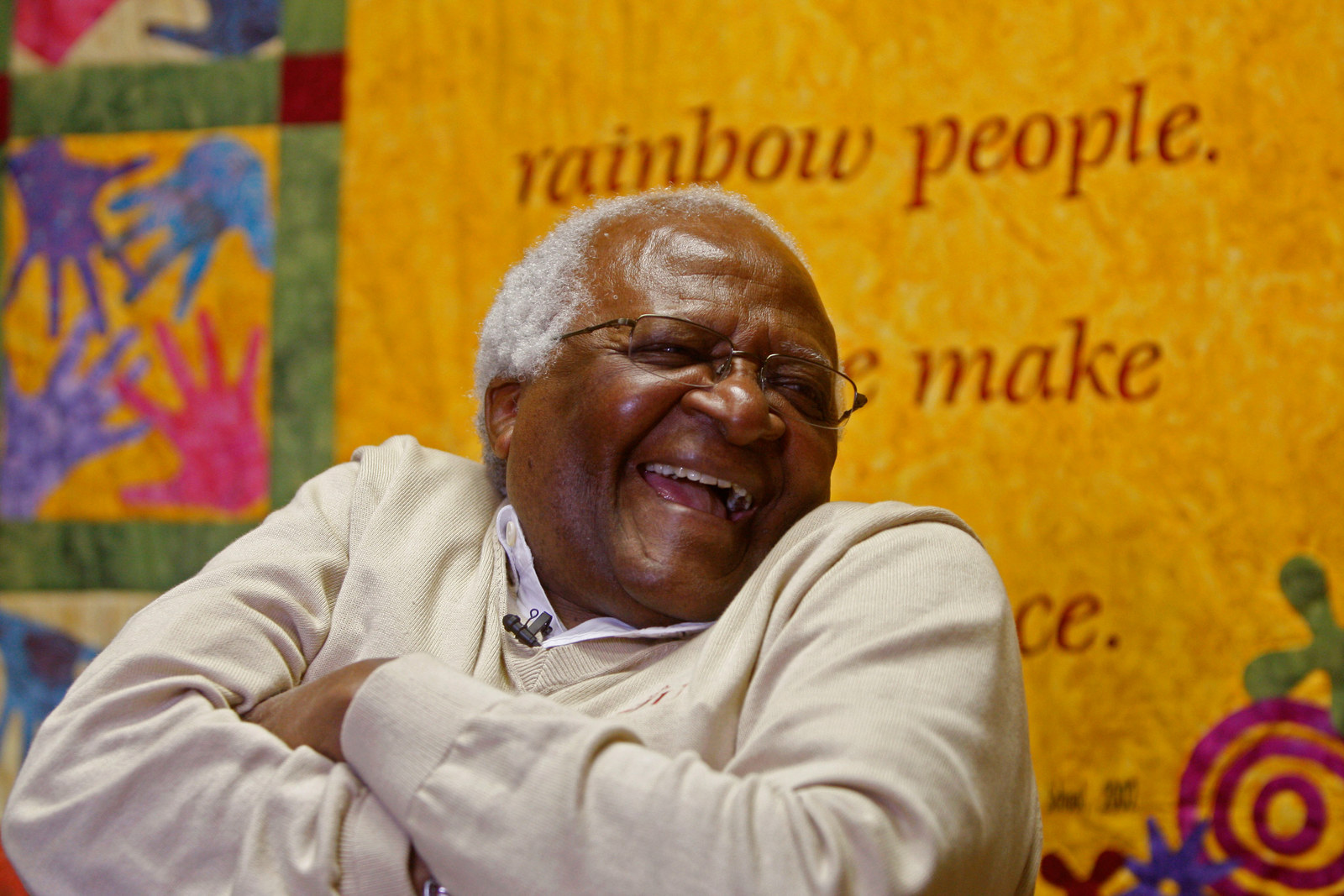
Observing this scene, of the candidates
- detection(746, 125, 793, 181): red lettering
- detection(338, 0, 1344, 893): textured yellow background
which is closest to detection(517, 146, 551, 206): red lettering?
detection(338, 0, 1344, 893): textured yellow background

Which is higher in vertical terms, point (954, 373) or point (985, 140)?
point (985, 140)

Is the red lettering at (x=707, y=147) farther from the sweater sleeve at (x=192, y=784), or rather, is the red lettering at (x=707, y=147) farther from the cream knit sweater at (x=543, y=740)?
the sweater sleeve at (x=192, y=784)

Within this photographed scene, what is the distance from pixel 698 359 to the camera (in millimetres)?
1340

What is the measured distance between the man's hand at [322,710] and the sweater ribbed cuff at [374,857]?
0.07 metres

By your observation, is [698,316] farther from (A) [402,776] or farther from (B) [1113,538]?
(B) [1113,538]

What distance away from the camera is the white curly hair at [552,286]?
4.67 feet

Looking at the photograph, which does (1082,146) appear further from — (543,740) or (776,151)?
(543,740)

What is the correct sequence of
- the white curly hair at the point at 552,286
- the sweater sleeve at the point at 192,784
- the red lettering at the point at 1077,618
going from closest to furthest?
the sweater sleeve at the point at 192,784 < the white curly hair at the point at 552,286 < the red lettering at the point at 1077,618

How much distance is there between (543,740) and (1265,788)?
1525mm

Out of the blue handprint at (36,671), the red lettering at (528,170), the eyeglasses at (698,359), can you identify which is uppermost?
the red lettering at (528,170)

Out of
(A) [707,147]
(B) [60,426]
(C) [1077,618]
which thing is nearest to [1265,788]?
(C) [1077,618]

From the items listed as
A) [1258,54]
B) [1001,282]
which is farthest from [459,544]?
[1258,54]

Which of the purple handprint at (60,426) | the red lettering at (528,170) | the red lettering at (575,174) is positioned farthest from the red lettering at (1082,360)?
the purple handprint at (60,426)

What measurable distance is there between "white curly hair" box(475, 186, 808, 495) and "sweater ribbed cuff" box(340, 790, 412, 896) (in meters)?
0.61
